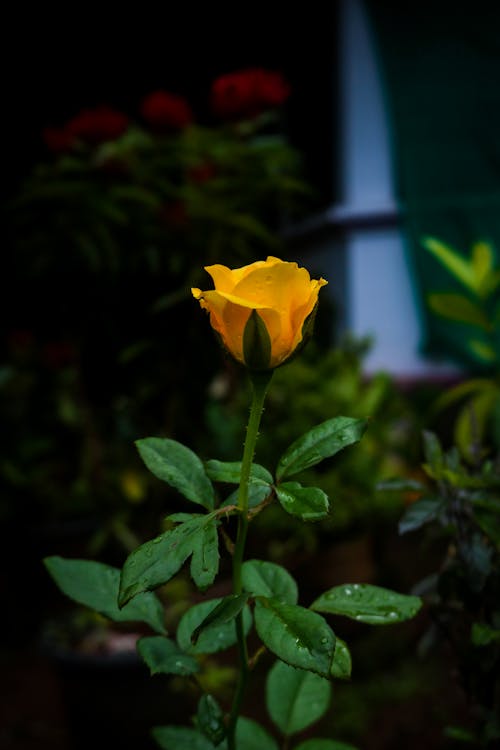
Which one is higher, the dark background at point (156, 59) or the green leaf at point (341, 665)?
the green leaf at point (341, 665)

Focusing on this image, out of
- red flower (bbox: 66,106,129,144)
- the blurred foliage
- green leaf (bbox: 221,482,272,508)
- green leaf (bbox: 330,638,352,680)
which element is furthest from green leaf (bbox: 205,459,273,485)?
red flower (bbox: 66,106,129,144)

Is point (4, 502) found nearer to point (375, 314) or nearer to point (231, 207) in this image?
point (231, 207)

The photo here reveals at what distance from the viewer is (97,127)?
1938mm

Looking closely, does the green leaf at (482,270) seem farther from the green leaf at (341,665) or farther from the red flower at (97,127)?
the red flower at (97,127)

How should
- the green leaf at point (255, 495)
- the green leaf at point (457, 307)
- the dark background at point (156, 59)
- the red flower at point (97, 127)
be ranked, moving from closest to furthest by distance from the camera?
the green leaf at point (255, 495)
the green leaf at point (457, 307)
the red flower at point (97, 127)
the dark background at point (156, 59)

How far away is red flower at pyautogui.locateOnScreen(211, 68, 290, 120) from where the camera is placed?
5.85 ft

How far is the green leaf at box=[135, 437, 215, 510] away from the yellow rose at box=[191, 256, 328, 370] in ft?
0.37

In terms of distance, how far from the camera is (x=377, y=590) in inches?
22.7

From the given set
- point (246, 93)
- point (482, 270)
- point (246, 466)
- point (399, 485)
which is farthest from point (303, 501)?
point (246, 93)

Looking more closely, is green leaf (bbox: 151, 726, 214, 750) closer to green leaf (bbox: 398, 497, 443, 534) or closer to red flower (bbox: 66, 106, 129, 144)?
green leaf (bbox: 398, 497, 443, 534)

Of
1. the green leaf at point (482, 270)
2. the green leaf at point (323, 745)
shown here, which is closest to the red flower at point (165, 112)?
the green leaf at point (482, 270)

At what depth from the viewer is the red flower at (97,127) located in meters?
1.94

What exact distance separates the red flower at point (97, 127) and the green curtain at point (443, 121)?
1804mm

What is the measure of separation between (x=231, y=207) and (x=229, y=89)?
34 centimetres
